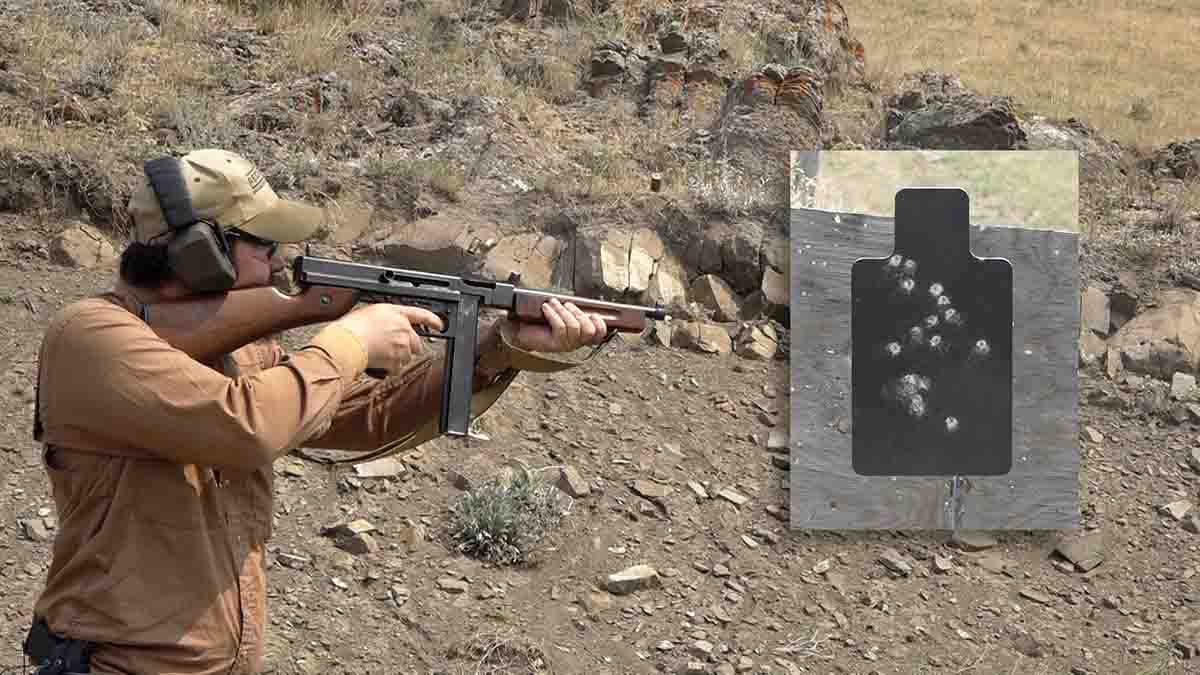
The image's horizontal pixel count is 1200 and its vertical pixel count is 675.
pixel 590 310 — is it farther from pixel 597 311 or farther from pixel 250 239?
pixel 250 239

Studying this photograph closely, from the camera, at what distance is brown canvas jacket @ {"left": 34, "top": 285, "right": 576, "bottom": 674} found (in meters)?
2.35

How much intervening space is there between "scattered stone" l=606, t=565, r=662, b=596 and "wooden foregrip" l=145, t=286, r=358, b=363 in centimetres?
286

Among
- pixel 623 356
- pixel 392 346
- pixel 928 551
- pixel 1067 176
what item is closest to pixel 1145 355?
pixel 1067 176

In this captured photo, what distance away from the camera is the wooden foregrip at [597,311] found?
312 cm

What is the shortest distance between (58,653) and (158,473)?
A: 0.36 m

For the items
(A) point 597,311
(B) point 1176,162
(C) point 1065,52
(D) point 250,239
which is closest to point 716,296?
(A) point 597,311

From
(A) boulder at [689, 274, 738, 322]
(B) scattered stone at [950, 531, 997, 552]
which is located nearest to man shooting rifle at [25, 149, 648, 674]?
(B) scattered stone at [950, 531, 997, 552]

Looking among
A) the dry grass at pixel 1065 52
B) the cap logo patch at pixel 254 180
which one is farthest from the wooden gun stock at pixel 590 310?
the dry grass at pixel 1065 52

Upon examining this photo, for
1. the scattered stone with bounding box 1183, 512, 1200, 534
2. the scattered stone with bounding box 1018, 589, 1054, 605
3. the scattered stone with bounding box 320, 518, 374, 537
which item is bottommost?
the scattered stone with bounding box 1018, 589, 1054, 605

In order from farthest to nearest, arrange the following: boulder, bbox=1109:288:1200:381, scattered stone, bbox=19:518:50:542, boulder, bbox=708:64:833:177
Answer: boulder, bbox=708:64:833:177
boulder, bbox=1109:288:1200:381
scattered stone, bbox=19:518:50:542

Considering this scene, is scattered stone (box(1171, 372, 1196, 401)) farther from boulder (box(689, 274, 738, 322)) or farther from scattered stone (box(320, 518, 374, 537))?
scattered stone (box(320, 518, 374, 537))

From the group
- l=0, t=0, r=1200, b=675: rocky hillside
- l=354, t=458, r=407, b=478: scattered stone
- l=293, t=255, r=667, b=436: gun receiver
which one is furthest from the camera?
l=354, t=458, r=407, b=478: scattered stone

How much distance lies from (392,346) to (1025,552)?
4.05 meters

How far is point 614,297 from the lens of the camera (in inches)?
262
